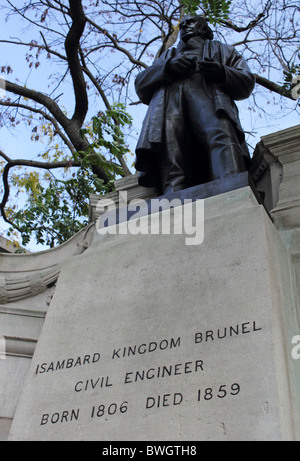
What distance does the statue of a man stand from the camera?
538 centimetres

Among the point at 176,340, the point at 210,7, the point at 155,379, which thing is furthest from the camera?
the point at 210,7

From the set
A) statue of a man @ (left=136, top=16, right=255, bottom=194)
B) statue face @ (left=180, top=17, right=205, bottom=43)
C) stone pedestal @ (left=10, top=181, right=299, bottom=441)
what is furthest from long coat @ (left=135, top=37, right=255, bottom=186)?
stone pedestal @ (left=10, top=181, right=299, bottom=441)

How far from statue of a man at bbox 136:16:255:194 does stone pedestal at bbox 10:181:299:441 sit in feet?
3.46

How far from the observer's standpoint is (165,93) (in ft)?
19.9

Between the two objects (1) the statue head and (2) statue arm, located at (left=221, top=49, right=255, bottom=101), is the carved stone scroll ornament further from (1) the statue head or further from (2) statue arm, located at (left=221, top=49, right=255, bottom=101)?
(1) the statue head

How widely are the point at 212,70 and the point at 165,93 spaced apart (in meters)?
0.65

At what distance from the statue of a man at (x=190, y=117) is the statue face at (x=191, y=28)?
1.27ft

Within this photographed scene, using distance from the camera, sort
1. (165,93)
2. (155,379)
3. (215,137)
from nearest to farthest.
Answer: (155,379) → (215,137) → (165,93)

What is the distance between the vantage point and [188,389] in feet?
10.4

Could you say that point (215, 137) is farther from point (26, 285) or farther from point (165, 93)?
point (26, 285)

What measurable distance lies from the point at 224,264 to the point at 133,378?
3.28 ft

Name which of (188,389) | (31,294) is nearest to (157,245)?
(188,389)

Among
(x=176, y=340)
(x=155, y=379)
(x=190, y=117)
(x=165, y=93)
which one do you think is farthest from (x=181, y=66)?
(x=155, y=379)
